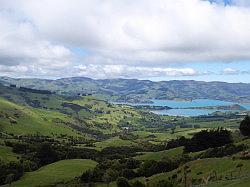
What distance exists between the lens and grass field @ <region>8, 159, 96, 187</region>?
121537 mm

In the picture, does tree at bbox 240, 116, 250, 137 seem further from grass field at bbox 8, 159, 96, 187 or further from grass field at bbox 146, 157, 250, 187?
grass field at bbox 8, 159, 96, 187

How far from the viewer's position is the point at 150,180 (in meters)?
81.0

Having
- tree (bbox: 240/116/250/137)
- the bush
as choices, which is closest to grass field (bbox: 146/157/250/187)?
the bush

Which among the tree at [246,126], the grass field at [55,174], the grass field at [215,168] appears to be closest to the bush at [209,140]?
the tree at [246,126]

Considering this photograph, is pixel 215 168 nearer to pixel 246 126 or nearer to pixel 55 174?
pixel 246 126

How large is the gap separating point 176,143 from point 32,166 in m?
66.8

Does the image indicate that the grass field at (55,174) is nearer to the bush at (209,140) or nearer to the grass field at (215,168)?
the bush at (209,140)

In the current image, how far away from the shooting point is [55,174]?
135500mm

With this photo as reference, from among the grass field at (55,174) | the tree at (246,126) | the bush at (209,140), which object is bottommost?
the grass field at (55,174)

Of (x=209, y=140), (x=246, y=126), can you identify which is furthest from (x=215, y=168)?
(x=246, y=126)

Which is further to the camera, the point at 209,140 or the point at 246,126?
the point at 246,126

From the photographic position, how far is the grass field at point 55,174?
121537 millimetres

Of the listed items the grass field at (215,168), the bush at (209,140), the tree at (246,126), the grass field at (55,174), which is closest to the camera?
the grass field at (215,168)

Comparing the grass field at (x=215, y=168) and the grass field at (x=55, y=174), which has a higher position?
the grass field at (x=215, y=168)
